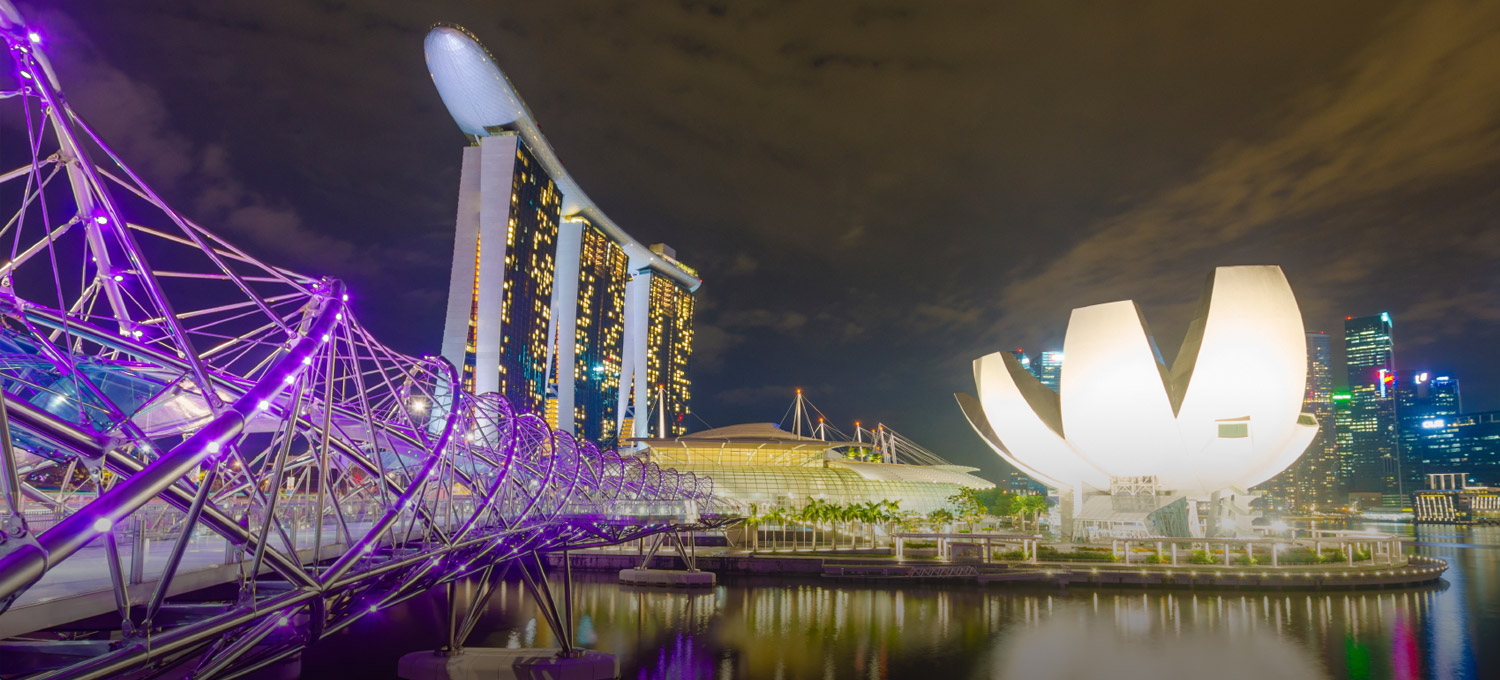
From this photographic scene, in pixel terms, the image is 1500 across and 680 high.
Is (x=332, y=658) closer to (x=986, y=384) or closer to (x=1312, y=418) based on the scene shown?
(x=986, y=384)

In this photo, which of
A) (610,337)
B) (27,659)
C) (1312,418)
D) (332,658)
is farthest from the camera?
(610,337)

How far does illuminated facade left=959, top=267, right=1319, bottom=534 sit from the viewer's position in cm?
4888

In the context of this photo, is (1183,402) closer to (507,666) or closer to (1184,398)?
(1184,398)

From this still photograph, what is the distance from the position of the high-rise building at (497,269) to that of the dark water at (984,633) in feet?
155

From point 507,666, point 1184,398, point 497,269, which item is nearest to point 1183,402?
point 1184,398

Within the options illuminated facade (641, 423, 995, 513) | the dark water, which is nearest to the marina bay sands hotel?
illuminated facade (641, 423, 995, 513)

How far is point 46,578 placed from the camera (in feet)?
29.0

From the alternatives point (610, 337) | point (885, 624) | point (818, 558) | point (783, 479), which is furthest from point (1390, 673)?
point (610, 337)

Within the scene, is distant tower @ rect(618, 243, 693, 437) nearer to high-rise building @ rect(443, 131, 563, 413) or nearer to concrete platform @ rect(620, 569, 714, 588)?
high-rise building @ rect(443, 131, 563, 413)

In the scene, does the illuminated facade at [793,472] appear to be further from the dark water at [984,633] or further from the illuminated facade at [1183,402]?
the dark water at [984,633]

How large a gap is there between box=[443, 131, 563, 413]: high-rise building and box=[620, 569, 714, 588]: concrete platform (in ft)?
123

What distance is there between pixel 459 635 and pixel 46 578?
56.7 feet

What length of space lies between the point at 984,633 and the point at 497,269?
68.2m

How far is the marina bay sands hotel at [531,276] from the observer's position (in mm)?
90312
